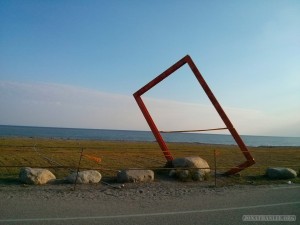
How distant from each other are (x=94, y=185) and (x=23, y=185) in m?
2.29

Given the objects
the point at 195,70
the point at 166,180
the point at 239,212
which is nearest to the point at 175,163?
the point at 166,180

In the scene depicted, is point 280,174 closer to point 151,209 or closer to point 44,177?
point 151,209

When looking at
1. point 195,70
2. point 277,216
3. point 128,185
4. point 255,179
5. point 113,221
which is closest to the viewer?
point 113,221

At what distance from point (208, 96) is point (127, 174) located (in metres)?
5.41

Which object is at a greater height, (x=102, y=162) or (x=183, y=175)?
(x=183, y=175)

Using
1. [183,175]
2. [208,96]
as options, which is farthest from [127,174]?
[208,96]

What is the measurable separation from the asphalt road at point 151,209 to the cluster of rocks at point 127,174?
218 cm

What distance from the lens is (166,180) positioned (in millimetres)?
12016

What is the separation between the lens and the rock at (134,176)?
11078mm

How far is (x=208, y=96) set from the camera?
551 inches

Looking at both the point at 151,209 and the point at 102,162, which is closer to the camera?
the point at 151,209

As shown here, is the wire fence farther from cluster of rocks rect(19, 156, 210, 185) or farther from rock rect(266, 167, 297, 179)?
rock rect(266, 167, 297, 179)

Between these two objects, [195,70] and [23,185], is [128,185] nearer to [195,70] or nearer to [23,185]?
[23,185]

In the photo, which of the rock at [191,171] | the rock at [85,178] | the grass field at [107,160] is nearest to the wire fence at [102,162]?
the grass field at [107,160]
